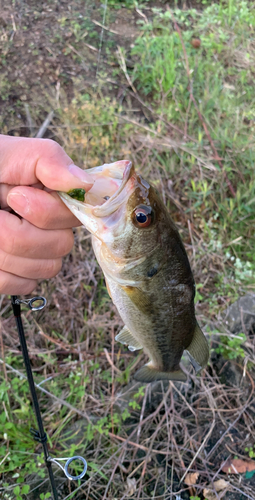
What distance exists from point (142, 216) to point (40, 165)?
18.9 inches

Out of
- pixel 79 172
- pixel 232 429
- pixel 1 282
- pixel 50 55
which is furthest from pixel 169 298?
pixel 50 55

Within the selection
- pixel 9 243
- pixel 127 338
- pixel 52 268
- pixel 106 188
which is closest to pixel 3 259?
pixel 9 243

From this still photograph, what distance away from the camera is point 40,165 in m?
1.36

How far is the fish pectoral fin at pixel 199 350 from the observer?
1.76 metres

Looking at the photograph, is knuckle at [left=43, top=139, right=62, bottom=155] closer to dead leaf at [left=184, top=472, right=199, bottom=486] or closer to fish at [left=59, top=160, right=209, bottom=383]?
fish at [left=59, top=160, right=209, bottom=383]

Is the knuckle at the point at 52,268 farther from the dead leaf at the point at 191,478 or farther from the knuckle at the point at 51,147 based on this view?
the dead leaf at the point at 191,478

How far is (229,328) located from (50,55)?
161 inches

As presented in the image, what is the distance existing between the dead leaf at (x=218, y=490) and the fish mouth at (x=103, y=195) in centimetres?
202

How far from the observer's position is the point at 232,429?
244 centimetres

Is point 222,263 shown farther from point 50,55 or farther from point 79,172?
point 50,55

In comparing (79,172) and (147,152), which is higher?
(79,172)

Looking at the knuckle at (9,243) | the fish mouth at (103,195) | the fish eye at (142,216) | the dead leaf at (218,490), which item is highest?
the fish mouth at (103,195)

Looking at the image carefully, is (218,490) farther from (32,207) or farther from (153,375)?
(32,207)

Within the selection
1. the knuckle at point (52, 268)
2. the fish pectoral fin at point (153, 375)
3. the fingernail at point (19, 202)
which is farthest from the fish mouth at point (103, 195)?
the fish pectoral fin at point (153, 375)
